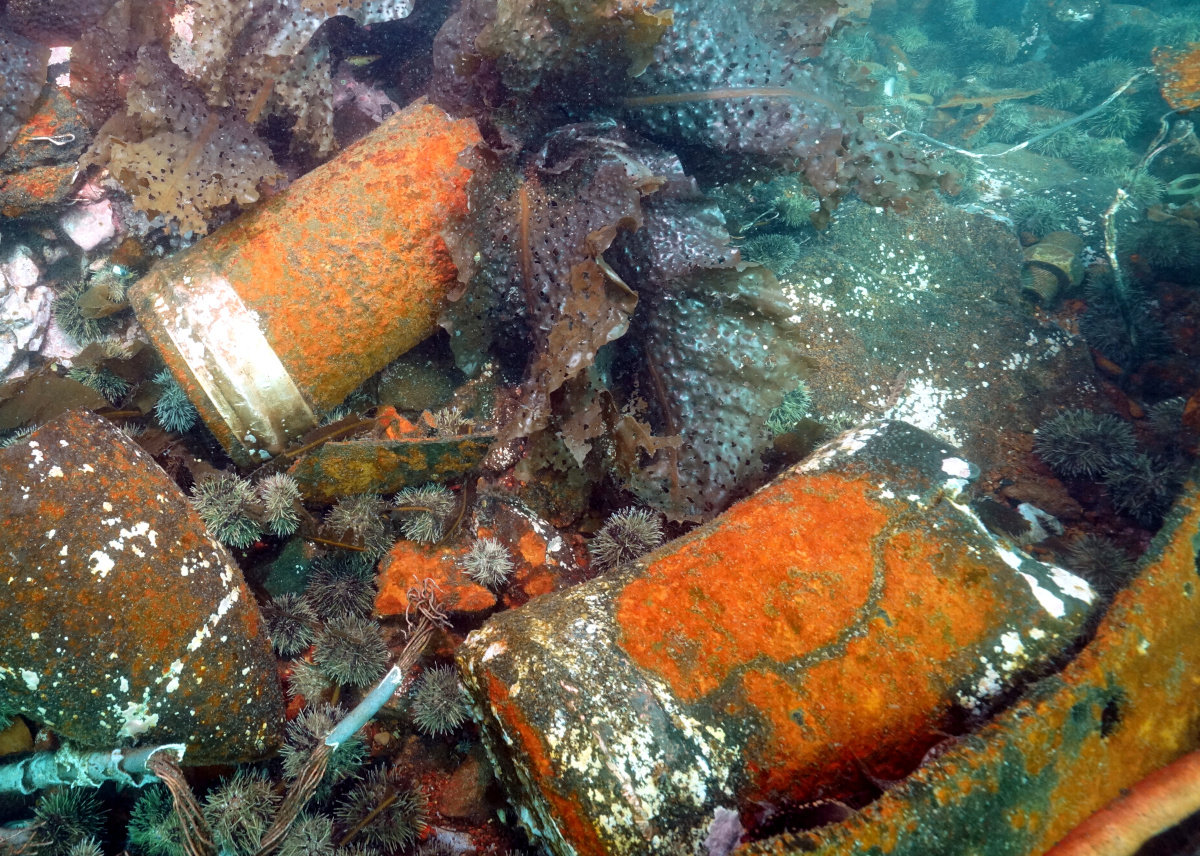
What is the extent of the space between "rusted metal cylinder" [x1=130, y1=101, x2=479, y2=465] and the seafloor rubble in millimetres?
19

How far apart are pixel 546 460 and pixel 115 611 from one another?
5.54 feet

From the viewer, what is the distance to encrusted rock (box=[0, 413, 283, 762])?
190 centimetres

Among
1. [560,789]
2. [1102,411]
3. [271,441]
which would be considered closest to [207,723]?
[271,441]

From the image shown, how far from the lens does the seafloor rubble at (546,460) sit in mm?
1722

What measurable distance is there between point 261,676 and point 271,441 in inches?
41.3

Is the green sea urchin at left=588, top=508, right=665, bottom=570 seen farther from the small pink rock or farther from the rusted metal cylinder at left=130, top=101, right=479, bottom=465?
the small pink rock

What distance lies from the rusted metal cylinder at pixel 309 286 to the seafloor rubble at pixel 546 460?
0.8 inches

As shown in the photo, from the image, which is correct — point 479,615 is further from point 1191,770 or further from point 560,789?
point 1191,770

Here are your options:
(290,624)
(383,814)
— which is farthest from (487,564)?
(383,814)

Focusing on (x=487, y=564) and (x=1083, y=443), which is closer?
(x=487, y=564)

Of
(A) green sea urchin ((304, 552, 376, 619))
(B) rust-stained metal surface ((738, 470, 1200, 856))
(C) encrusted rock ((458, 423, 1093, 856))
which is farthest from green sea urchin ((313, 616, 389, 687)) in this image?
(B) rust-stained metal surface ((738, 470, 1200, 856))

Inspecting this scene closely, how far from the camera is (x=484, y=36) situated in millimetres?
2760

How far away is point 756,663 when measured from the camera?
5.92 feet

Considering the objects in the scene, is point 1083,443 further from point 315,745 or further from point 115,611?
point 115,611
